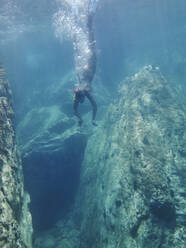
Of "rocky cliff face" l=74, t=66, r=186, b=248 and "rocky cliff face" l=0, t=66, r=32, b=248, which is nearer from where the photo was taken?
"rocky cliff face" l=0, t=66, r=32, b=248

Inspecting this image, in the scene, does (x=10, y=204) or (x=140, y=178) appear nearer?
(x=10, y=204)

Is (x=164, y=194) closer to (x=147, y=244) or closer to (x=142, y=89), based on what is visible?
(x=147, y=244)

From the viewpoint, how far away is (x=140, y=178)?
494cm

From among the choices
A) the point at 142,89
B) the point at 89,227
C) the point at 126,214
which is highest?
the point at 142,89

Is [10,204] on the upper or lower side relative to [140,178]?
lower

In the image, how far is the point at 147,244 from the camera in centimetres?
403

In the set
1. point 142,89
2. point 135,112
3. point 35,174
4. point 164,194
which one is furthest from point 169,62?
point 164,194

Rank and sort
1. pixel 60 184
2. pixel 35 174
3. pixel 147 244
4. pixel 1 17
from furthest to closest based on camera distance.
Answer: pixel 1 17 < pixel 60 184 < pixel 35 174 < pixel 147 244

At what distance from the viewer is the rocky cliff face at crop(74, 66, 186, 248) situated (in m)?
4.30

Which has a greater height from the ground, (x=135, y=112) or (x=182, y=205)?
(x=135, y=112)

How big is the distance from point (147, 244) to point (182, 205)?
4.19 feet

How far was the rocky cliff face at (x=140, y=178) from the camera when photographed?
14.1ft

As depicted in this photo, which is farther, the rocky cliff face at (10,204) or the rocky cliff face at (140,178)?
the rocky cliff face at (140,178)

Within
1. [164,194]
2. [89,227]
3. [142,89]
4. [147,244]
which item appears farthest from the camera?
[142,89]
